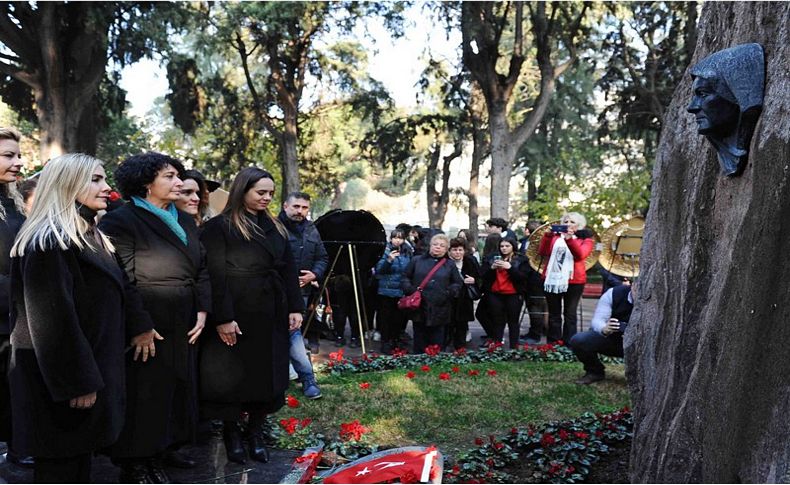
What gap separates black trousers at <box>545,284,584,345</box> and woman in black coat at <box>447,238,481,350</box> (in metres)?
1.09

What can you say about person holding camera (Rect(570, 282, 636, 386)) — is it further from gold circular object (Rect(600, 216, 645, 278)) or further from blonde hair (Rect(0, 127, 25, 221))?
blonde hair (Rect(0, 127, 25, 221))

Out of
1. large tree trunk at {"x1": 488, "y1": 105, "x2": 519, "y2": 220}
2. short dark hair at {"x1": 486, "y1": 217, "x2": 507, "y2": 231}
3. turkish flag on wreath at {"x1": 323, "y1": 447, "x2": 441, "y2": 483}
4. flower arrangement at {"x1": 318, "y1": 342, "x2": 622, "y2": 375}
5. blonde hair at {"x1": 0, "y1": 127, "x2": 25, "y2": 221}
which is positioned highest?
large tree trunk at {"x1": 488, "y1": 105, "x2": 519, "y2": 220}

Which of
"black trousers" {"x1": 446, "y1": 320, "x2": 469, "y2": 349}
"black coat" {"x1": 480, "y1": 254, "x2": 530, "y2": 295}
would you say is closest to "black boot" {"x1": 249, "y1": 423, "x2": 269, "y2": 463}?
"black trousers" {"x1": 446, "y1": 320, "x2": 469, "y2": 349}

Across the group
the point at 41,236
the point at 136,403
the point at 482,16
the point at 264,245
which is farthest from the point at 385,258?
the point at 482,16

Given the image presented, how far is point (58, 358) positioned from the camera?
11.3 ft

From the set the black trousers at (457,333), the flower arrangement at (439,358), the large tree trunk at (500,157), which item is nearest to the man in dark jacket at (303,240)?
the flower arrangement at (439,358)

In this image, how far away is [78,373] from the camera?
3475 mm

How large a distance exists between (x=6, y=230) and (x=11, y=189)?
1.10 feet

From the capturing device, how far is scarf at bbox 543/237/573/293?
1015 centimetres

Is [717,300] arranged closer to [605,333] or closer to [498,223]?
[605,333]

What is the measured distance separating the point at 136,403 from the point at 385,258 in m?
6.45

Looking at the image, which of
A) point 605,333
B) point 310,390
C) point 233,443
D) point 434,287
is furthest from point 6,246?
point 434,287

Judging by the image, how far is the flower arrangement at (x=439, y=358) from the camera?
8.64m

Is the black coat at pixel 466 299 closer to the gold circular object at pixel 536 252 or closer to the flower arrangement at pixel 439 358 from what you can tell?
the flower arrangement at pixel 439 358
